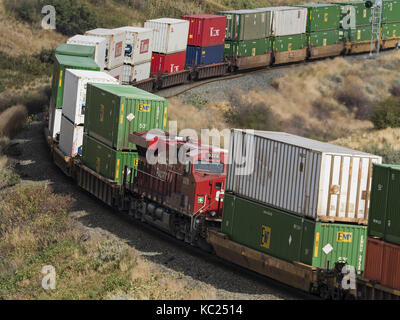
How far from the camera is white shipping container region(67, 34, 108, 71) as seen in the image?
4891cm

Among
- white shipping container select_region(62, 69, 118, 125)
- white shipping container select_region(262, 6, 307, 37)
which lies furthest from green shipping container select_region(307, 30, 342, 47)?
white shipping container select_region(62, 69, 118, 125)

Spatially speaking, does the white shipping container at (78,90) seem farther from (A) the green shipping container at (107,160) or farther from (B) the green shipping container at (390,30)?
(B) the green shipping container at (390,30)

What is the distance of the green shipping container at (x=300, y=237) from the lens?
2422 centimetres

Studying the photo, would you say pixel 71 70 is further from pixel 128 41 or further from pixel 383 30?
pixel 383 30

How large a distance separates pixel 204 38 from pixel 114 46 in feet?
33.7

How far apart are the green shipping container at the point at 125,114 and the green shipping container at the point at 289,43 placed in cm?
3387

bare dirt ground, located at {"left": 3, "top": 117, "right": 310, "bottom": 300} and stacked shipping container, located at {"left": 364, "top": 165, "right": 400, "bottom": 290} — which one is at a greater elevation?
stacked shipping container, located at {"left": 364, "top": 165, "right": 400, "bottom": 290}

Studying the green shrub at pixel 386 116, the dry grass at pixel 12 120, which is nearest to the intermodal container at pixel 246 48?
the green shrub at pixel 386 116

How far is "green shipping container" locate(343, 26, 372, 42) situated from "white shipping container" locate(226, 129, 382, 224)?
50.1 meters

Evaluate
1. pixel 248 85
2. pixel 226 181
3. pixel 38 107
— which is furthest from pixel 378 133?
pixel 226 181

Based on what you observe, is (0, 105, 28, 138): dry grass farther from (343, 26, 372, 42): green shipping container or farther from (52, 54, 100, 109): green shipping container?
(343, 26, 372, 42): green shipping container

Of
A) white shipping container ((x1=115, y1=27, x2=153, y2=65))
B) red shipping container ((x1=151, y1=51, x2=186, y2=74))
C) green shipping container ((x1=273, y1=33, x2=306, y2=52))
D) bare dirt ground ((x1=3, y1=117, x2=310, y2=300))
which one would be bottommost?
bare dirt ground ((x1=3, y1=117, x2=310, y2=300))

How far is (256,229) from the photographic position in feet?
87.1
